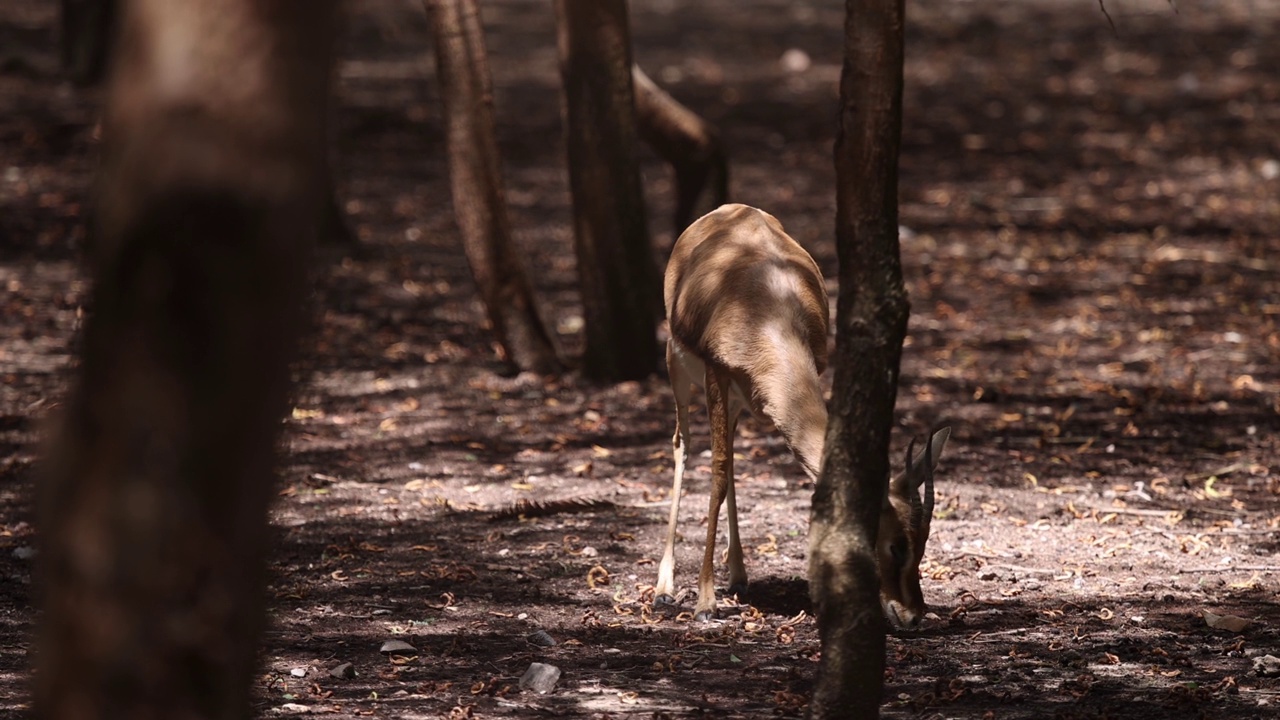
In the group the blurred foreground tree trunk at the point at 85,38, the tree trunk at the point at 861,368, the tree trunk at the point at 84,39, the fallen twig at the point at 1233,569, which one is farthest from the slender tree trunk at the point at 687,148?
the tree trunk at the point at 84,39

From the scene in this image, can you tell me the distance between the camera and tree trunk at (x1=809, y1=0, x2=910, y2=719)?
4199mm

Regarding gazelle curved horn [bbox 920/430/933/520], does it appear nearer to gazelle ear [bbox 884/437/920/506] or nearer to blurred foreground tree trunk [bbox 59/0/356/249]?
gazelle ear [bbox 884/437/920/506]

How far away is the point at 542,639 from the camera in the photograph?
224 inches

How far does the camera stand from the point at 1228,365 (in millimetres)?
9852

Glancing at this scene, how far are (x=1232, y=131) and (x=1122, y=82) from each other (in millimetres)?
2272

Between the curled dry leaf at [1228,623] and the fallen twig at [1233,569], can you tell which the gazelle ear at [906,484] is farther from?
the fallen twig at [1233,569]

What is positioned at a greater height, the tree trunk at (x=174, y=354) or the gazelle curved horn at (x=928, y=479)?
the tree trunk at (x=174, y=354)

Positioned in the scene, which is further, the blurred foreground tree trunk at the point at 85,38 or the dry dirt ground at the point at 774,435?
the blurred foreground tree trunk at the point at 85,38

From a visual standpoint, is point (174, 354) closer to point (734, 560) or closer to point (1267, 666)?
point (734, 560)

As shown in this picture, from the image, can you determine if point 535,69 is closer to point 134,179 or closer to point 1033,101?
point 1033,101

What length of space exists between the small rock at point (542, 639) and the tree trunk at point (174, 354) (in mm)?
2984

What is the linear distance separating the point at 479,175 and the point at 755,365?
12.7 ft

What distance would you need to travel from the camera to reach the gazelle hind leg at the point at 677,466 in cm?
616


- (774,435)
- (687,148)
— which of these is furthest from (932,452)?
(687,148)
